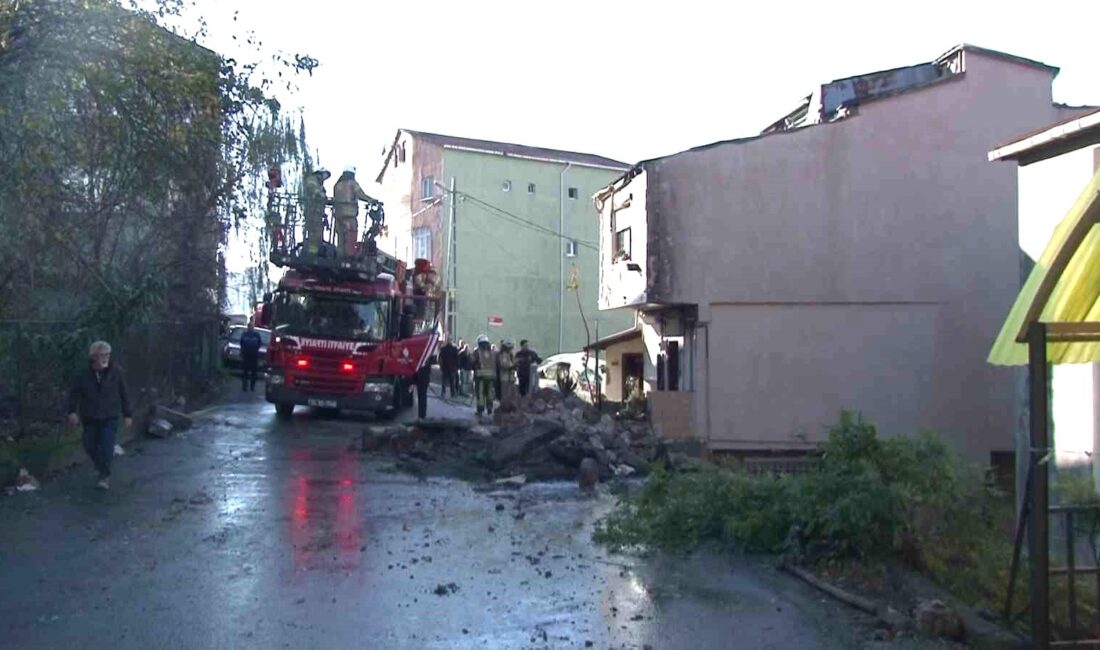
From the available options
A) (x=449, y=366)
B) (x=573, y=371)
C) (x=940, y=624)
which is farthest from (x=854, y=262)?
(x=940, y=624)

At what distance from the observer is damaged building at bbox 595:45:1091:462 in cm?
2225

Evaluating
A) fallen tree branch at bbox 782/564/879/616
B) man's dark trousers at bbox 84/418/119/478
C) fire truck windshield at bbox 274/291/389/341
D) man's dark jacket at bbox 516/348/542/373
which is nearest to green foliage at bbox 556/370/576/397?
man's dark jacket at bbox 516/348/542/373

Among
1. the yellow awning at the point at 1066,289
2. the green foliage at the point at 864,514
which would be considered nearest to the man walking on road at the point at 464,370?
the green foliage at the point at 864,514

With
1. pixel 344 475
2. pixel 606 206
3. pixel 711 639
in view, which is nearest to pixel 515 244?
pixel 606 206

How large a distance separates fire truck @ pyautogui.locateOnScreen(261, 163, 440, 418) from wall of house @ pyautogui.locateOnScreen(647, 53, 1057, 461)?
5.64 meters

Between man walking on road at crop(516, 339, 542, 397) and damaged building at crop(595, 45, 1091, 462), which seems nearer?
damaged building at crop(595, 45, 1091, 462)

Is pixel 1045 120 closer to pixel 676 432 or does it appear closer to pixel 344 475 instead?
pixel 676 432


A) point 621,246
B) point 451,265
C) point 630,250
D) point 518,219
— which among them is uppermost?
point 518,219

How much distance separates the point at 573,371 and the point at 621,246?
9.10 meters

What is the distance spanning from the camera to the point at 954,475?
9.78 meters

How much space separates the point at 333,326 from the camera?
2245 centimetres

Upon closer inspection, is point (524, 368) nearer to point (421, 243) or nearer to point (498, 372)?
A: point (498, 372)

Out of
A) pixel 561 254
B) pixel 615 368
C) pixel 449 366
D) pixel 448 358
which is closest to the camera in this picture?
pixel 615 368

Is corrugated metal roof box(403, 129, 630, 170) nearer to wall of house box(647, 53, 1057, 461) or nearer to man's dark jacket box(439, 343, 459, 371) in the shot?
man's dark jacket box(439, 343, 459, 371)
